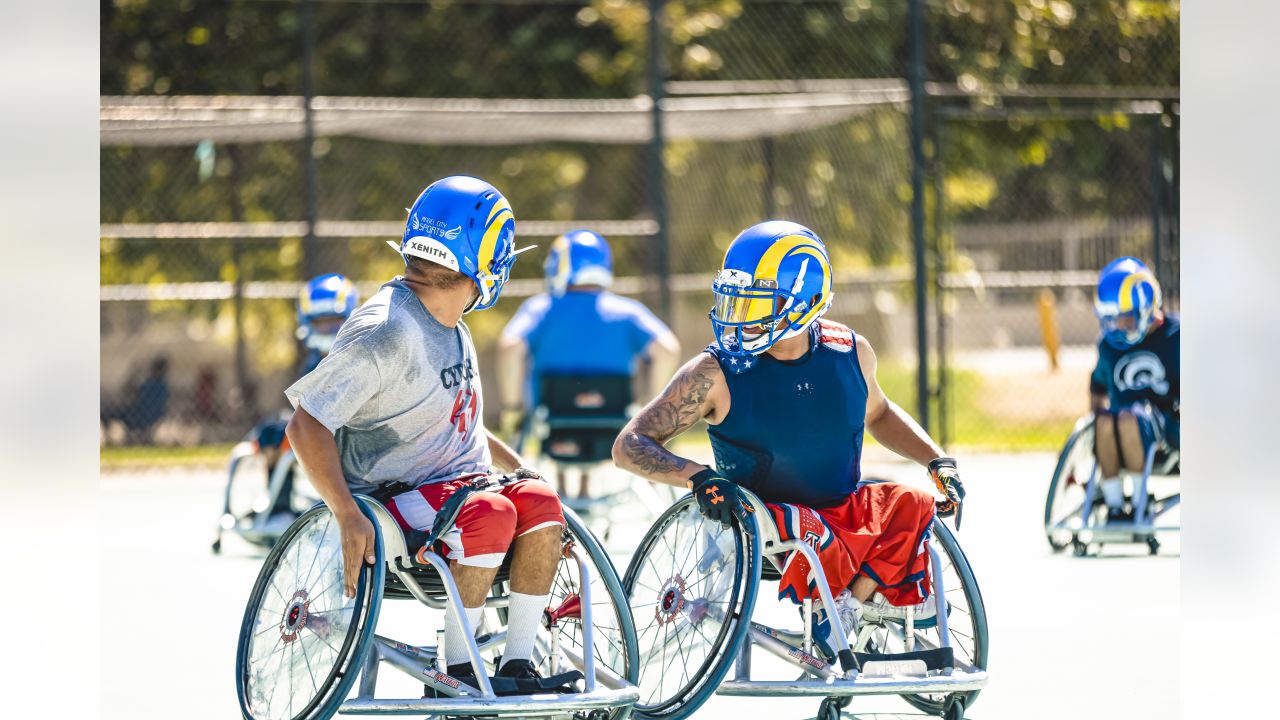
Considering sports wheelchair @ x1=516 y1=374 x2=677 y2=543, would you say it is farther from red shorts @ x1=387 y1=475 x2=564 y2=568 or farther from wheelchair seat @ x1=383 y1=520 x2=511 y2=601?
red shorts @ x1=387 y1=475 x2=564 y2=568

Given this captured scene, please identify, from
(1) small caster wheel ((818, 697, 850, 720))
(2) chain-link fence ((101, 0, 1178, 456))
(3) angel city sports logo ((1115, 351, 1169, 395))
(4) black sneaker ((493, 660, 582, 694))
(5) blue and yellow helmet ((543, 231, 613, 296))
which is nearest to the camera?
(4) black sneaker ((493, 660, 582, 694))

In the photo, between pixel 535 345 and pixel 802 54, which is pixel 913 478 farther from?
pixel 802 54

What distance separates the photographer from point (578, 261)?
10000 mm

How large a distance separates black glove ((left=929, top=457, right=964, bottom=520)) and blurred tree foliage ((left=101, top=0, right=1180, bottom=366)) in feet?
36.8

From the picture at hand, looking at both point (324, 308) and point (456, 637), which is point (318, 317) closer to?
point (324, 308)

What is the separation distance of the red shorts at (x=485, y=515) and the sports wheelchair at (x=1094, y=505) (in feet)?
16.4

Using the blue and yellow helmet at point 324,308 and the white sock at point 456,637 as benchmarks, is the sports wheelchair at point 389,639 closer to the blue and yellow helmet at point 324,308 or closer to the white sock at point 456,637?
the white sock at point 456,637

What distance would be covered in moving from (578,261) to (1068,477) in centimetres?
308

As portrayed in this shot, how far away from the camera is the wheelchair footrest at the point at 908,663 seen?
4434 mm

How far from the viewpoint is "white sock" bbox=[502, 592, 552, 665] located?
4332 mm

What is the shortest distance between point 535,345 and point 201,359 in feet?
35.2

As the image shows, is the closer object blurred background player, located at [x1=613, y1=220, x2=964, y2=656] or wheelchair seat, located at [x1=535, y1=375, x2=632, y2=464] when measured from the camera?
blurred background player, located at [x1=613, y1=220, x2=964, y2=656]

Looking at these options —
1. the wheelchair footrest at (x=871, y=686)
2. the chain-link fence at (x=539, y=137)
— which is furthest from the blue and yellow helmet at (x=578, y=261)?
the wheelchair footrest at (x=871, y=686)

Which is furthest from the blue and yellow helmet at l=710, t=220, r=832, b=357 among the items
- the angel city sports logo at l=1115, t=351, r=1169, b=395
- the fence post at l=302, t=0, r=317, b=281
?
the fence post at l=302, t=0, r=317, b=281
